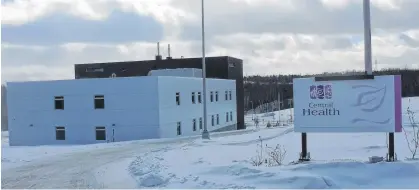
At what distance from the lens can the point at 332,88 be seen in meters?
13.6

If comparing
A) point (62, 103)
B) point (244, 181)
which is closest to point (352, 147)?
point (244, 181)

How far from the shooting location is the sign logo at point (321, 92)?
44.8 feet

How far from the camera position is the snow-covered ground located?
1062 cm

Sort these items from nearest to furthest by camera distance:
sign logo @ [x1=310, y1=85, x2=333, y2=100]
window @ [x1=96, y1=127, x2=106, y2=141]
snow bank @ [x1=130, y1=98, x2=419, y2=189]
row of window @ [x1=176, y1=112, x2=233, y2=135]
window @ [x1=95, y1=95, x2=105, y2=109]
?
snow bank @ [x1=130, y1=98, x2=419, y2=189]
sign logo @ [x1=310, y1=85, x2=333, y2=100]
window @ [x1=95, y1=95, x2=105, y2=109]
window @ [x1=96, y1=127, x2=106, y2=141]
row of window @ [x1=176, y1=112, x2=233, y2=135]

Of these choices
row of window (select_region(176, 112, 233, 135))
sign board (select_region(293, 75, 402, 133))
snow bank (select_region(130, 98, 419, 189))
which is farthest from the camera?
row of window (select_region(176, 112, 233, 135))

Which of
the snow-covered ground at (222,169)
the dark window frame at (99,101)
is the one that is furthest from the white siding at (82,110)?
the snow-covered ground at (222,169)

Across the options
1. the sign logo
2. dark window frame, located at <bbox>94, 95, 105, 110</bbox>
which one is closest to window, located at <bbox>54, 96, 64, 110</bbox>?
dark window frame, located at <bbox>94, 95, 105, 110</bbox>

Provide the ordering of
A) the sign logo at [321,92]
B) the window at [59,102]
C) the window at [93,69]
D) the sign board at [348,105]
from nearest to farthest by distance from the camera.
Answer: the sign board at [348,105] → the sign logo at [321,92] → the window at [59,102] → the window at [93,69]

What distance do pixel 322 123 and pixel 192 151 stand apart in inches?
214

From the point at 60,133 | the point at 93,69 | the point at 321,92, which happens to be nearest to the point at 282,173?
the point at 321,92

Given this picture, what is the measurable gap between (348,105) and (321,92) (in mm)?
755

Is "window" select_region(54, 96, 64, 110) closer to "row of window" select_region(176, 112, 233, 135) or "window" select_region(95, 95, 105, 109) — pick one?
"window" select_region(95, 95, 105, 109)

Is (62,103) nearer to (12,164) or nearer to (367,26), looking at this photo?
(12,164)

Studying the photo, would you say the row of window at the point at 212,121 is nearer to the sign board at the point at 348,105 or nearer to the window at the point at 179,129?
the window at the point at 179,129
